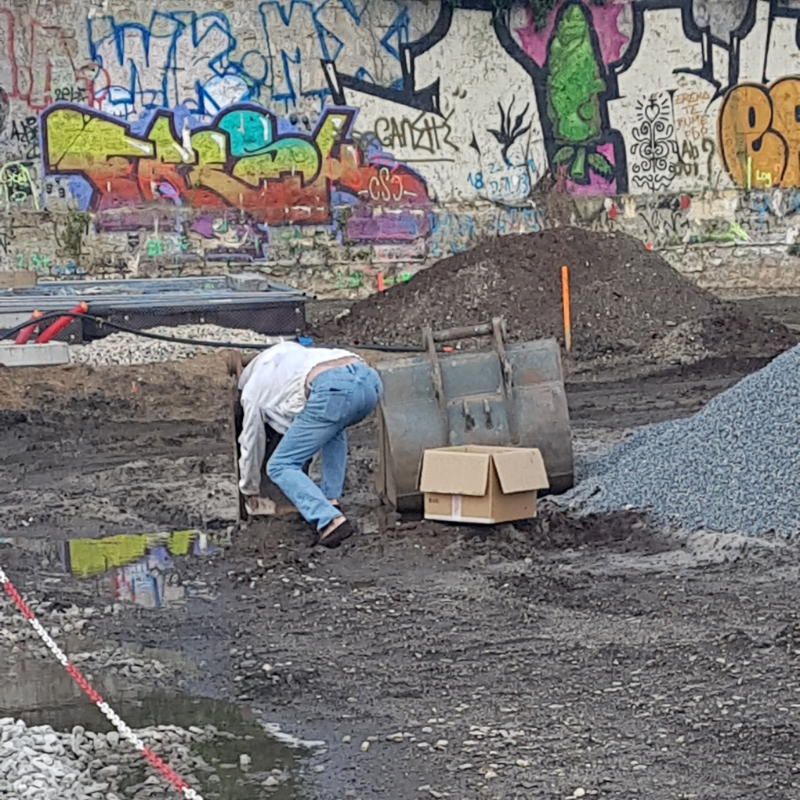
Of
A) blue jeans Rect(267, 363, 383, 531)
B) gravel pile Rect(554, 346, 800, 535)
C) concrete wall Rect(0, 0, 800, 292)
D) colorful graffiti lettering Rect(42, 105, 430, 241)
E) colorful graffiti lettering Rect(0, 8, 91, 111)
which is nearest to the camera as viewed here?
blue jeans Rect(267, 363, 383, 531)

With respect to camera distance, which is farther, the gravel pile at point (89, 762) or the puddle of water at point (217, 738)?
the puddle of water at point (217, 738)

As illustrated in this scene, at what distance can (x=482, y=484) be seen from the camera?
877cm

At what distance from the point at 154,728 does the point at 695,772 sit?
6.91 feet

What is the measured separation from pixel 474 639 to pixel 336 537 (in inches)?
75.7

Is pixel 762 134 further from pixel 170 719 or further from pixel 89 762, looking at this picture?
pixel 89 762

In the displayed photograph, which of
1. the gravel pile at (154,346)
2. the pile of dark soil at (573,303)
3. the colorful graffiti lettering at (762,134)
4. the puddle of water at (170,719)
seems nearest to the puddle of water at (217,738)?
the puddle of water at (170,719)

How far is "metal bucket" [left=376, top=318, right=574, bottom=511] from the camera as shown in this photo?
9.40 m

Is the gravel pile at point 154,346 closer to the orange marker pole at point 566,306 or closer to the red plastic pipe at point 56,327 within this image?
the red plastic pipe at point 56,327

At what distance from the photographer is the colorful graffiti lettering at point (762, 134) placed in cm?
2623

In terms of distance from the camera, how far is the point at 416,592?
25.9ft

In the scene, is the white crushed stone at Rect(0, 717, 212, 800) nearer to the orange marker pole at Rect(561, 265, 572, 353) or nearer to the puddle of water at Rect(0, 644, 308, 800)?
the puddle of water at Rect(0, 644, 308, 800)

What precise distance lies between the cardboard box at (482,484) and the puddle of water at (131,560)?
1.42m

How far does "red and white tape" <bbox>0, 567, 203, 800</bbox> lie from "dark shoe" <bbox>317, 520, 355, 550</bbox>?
1757 mm

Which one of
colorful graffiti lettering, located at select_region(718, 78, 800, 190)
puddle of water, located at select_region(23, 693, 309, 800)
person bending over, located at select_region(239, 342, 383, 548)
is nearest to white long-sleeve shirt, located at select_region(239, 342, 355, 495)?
person bending over, located at select_region(239, 342, 383, 548)
